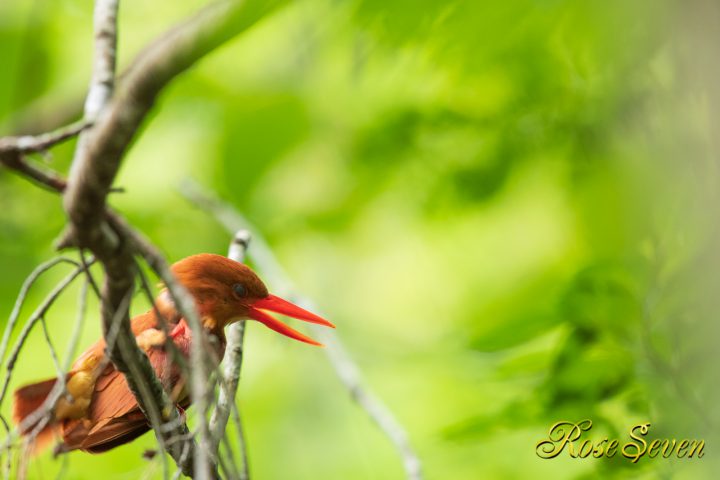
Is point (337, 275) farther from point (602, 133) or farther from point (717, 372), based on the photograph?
point (717, 372)

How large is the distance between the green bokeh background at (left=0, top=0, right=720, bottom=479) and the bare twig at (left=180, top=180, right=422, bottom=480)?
211 millimetres

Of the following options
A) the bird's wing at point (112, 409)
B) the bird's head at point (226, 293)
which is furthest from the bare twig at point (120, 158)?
the bird's head at point (226, 293)

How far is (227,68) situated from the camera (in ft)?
14.6

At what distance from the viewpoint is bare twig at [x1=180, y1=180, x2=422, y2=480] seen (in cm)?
186

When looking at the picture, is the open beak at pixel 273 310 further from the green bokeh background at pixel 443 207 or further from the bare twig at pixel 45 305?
the bare twig at pixel 45 305

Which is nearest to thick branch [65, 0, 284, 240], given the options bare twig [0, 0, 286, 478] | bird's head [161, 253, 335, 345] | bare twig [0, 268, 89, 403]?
bare twig [0, 0, 286, 478]

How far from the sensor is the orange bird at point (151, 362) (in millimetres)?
1920

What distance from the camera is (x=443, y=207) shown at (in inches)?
137

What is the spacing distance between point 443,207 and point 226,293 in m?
1.49

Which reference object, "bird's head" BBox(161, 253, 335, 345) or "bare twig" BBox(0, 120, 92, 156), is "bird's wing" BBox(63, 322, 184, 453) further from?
"bare twig" BBox(0, 120, 92, 156)

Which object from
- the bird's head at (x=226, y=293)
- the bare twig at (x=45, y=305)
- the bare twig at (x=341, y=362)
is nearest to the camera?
the bare twig at (x=45, y=305)

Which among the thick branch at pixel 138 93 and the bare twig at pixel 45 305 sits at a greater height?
the thick branch at pixel 138 93

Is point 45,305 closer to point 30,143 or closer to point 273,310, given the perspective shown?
point 30,143

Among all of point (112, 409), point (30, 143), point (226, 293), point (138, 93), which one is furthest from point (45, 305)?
point (226, 293)
